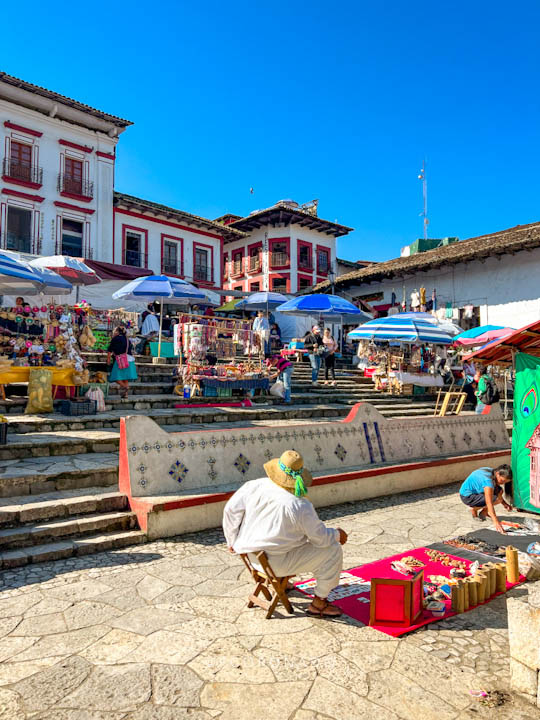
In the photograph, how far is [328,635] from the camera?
11.2 feet

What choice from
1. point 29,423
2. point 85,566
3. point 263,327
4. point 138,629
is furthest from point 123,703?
point 263,327

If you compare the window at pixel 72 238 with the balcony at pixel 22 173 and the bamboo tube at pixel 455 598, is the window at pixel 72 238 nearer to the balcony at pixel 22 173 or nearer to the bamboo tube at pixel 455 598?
the balcony at pixel 22 173

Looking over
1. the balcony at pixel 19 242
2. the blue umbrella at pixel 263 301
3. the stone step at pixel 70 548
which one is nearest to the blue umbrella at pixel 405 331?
the blue umbrella at pixel 263 301

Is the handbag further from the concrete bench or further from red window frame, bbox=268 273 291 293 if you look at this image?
red window frame, bbox=268 273 291 293

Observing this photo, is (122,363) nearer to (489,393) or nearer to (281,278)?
(489,393)

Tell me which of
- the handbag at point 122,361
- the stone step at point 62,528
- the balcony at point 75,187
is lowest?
the stone step at point 62,528

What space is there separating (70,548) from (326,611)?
95.4 inches

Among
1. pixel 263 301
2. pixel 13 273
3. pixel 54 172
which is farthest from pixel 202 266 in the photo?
pixel 13 273

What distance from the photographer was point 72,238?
2322cm

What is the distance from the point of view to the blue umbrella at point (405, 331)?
13.8 m

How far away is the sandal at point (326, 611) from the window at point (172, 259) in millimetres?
24846

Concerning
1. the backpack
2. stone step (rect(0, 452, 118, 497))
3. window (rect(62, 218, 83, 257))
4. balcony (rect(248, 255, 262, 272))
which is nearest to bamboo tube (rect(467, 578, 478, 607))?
stone step (rect(0, 452, 118, 497))

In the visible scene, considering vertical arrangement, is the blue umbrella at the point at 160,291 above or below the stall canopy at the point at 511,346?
above

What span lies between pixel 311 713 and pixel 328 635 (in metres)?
0.84
